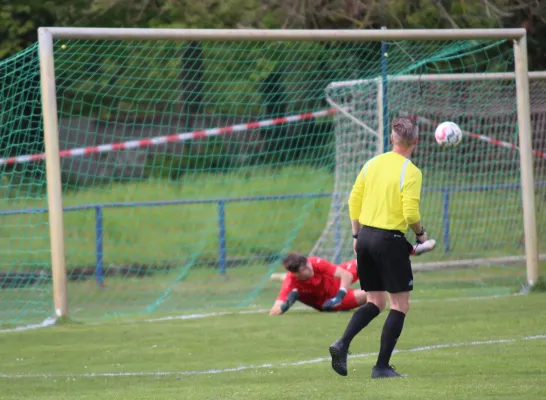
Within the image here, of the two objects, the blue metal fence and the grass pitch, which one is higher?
the blue metal fence

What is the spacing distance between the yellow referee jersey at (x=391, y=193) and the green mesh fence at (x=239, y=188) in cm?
598

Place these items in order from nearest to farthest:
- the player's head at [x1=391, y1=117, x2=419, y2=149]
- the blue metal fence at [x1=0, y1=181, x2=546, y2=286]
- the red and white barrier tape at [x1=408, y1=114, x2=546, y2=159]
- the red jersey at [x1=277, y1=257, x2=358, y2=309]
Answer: the player's head at [x1=391, y1=117, x2=419, y2=149], the red jersey at [x1=277, y1=257, x2=358, y2=309], the red and white barrier tape at [x1=408, y1=114, x2=546, y2=159], the blue metal fence at [x1=0, y1=181, x2=546, y2=286]

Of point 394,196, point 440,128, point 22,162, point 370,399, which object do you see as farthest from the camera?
point 22,162

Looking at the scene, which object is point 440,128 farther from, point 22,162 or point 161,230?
point 161,230

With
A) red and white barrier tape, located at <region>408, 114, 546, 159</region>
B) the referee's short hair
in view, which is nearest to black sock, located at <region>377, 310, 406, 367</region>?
the referee's short hair

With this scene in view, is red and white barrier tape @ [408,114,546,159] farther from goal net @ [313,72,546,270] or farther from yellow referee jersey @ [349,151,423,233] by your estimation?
yellow referee jersey @ [349,151,423,233]

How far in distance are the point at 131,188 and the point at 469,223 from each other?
18.2 ft

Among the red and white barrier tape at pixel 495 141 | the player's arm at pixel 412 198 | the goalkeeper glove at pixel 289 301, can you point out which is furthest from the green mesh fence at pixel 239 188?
the player's arm at pixel 412 198

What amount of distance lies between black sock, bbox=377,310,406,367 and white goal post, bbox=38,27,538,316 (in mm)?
4360

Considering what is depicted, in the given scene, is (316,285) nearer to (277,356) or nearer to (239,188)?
(277,356)

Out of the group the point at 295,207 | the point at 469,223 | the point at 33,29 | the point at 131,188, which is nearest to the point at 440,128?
the point at 469,223

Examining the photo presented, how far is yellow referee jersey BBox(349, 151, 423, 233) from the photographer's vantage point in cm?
719

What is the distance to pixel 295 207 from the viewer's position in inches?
680

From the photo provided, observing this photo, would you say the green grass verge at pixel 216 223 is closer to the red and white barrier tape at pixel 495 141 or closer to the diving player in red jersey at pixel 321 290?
the red and white barrier tape at pixel 495 141
